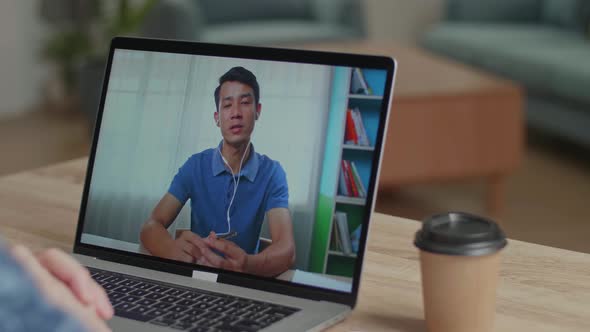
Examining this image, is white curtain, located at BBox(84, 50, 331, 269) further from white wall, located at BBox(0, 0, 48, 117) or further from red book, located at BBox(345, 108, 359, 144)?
white wall, located at BBox(0, 0, 48, 117)

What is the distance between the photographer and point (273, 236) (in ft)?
3.25

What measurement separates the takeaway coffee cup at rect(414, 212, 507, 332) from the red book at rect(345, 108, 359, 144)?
5.8 inches

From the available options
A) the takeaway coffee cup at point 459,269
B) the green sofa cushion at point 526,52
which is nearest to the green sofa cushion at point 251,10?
the green sofa cushion at point 526,52

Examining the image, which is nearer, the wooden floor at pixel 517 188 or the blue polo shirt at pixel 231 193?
the blue polo shirt at pixel 231 193

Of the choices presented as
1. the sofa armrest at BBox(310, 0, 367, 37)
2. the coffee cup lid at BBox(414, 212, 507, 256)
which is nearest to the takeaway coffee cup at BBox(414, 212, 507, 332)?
the coffee cup lid at BBox(414, 212, 507, 256)

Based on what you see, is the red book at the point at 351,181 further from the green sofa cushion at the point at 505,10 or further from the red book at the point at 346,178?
the green sofa cushion at the point at 505,10

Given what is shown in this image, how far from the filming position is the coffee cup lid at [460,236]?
2.68ft

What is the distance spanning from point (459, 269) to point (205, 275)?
0.30 m

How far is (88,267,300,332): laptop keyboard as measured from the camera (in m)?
0.89

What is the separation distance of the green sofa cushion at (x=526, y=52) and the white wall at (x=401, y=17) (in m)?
0.73

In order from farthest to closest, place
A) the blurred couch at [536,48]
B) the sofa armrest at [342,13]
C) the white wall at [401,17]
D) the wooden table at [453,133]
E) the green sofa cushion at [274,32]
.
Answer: the white wall at [401,17] → the sofa armrest at [342,13] → the green sofa cushion at [274,32] → the blurred couch at [536,48] → the wooden table at [453,133]

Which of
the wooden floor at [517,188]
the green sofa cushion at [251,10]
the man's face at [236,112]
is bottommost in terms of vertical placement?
the wooden floor at [517,188]

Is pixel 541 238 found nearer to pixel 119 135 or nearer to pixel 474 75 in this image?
pixel 474 75

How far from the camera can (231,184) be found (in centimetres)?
102
